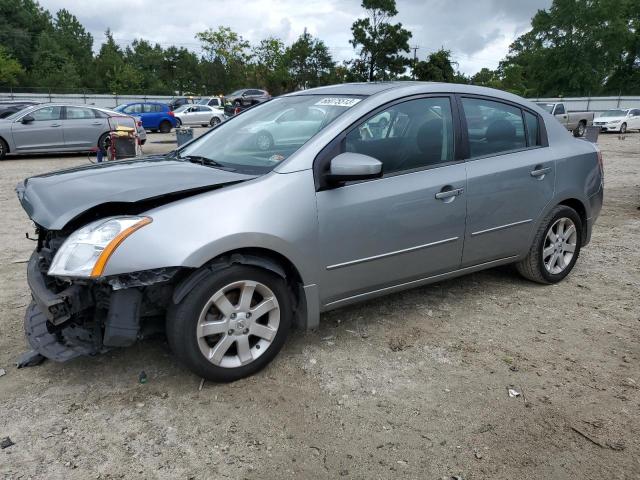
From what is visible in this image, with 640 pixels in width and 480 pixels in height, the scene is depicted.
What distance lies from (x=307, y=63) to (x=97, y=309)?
64.4 meters

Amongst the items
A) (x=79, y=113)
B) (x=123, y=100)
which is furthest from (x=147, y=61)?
(x=79, y=113)

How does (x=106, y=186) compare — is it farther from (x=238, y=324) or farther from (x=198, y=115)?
(x=198, y=115)

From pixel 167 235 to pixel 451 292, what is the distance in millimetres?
2593

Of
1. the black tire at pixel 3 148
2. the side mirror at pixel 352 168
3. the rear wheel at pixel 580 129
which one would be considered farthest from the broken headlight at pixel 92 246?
the rear wheel at pixel 580 129

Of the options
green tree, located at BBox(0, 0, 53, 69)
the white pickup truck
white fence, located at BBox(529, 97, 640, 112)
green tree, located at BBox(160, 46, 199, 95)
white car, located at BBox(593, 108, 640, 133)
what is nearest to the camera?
the white pickup truck

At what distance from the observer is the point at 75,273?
2.56 m

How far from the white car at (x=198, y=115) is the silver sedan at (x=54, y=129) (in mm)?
15139

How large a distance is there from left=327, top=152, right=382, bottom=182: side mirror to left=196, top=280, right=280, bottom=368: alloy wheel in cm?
77

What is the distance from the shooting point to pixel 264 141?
3.55 m

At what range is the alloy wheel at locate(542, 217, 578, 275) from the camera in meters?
4.40

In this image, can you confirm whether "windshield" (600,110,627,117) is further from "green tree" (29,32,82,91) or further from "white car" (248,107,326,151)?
"green tree" (29,32,82,91)

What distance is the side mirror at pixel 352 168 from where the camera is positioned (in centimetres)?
299

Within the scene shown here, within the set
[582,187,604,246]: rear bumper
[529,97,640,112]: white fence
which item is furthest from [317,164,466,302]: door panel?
[529,97,640,112]: white fence

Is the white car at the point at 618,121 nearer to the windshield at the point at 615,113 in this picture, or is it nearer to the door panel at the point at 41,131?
the windshield at the point at 615,113
